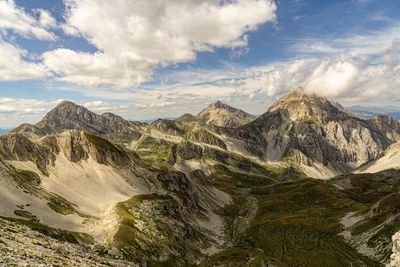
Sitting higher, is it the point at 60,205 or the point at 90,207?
the point at 60,205

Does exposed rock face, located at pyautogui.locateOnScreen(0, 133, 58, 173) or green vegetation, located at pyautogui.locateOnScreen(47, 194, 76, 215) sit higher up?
exposed rock face, located at pyautogui.locateOnScreen(0, 133, 58, 173)

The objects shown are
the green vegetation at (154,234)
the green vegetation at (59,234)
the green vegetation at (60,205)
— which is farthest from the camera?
the green vegetation at (60,205)

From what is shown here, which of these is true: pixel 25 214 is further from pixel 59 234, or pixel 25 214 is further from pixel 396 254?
pixel 396 254

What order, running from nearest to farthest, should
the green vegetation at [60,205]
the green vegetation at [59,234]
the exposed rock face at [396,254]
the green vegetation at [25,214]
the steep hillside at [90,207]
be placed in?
the exposed rock face at [396,254]
the green vegetation at [59,234]
the green vegetation at [25,214]
the steep hillside at [90,207]
the green vegetation at [60,205]

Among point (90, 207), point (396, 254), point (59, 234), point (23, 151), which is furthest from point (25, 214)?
point (396, 254)

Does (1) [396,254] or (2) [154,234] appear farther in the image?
(2) [154,234]

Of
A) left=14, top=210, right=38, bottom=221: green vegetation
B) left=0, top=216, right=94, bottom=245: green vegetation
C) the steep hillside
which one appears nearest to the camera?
left=0, top=216, right=94, bottom=245: green vegetation

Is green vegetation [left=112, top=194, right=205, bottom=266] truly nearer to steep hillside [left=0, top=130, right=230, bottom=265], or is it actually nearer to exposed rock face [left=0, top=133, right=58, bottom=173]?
steep hillside [left=0, top=130, right=230, bottom=265]

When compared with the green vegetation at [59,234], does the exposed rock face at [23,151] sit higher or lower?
higher

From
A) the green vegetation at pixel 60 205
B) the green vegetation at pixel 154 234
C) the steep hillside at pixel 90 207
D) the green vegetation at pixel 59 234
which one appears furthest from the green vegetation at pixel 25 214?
the green vegetation at pixel 154 234

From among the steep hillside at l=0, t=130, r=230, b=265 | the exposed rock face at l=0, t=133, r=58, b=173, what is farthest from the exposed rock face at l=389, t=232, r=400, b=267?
the exposed rock face at l=0, t=133, r=58, b=173

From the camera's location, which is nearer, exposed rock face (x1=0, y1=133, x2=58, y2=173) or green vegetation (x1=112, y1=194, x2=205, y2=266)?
green vegetation (x1=112, y1=194, x2=205, y2=266)

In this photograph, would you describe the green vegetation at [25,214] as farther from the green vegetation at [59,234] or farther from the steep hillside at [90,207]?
the green vegetation at [59,234]
